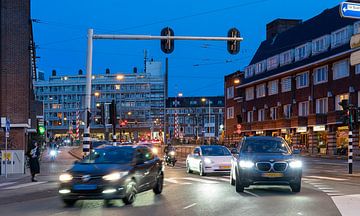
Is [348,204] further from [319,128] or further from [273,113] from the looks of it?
[273,113]

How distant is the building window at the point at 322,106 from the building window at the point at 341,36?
6.03 meters

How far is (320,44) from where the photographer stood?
2435 inches

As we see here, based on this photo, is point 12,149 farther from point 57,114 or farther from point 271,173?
point 57,114

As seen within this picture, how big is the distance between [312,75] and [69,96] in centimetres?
8569

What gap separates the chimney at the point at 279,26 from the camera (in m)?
80.9

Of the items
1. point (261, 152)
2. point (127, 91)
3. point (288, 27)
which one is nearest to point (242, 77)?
point (288, 27)

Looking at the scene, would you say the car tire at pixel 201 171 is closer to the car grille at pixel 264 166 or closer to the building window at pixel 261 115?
the car grille at pixel 264 166

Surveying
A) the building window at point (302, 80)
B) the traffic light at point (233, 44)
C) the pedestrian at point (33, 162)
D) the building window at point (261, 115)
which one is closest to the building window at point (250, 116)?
the building window at point (261, 115)

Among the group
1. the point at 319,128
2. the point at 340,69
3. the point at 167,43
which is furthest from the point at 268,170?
the point at 319,128

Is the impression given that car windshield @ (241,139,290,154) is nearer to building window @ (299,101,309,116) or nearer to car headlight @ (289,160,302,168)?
car headlight @ (289,160,302,168)

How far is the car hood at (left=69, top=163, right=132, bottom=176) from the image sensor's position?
1405cm

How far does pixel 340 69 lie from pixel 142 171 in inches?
1791

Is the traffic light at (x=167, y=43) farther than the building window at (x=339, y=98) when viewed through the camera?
No

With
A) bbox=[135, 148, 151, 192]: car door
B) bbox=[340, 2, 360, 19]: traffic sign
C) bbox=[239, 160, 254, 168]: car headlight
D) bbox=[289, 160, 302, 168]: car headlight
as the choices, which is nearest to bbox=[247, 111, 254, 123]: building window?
bbox=[289, 160, 302, 168]: car headlight
